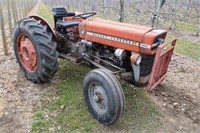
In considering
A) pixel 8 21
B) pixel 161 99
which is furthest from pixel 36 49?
pixel 8 21

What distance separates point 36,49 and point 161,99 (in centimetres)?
227

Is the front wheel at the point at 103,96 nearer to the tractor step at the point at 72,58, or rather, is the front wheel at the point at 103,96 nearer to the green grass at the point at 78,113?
the green grass at the point at 78,113

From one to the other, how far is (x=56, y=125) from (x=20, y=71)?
202cm

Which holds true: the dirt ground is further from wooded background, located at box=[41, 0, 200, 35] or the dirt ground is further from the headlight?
wooded background, located at box=[41, 0, 200, 35]

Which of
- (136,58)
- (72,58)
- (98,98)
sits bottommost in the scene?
(98,98)

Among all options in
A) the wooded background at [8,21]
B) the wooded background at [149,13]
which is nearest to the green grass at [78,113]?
the wooded background at [8,21]

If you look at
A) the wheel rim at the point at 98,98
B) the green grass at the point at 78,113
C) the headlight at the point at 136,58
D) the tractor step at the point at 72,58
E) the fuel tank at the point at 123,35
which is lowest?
the green grass at the point at 78,113

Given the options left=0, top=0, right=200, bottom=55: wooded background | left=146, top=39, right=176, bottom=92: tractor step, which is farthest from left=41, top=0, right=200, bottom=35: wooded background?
left=146, top=39, right=176, bottom=92: tractor step

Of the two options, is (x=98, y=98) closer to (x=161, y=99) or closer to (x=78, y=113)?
(x=78, y=113)

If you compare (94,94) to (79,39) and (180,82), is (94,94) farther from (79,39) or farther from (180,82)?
(180,82)

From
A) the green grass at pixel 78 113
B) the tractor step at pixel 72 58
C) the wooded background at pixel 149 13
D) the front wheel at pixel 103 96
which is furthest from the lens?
the wooded background at pixel 149 13

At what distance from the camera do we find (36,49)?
3.85 metres

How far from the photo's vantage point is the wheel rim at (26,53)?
4137 millimetres

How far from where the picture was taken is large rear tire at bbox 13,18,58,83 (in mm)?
3822
